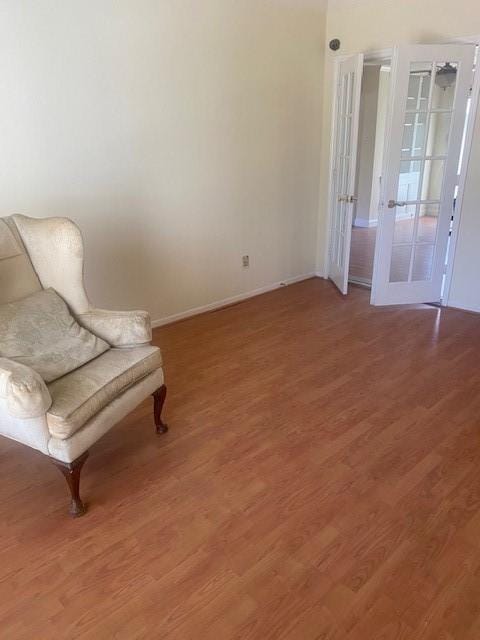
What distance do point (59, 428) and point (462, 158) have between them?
12.0ft

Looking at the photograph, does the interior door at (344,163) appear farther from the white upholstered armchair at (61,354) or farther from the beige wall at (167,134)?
the white upholstered armchair at (61,354)

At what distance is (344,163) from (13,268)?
3.18m

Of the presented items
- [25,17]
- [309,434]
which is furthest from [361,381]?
[25,17]

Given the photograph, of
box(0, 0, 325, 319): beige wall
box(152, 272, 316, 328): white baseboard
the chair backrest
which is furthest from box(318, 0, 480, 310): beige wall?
the chair backrest

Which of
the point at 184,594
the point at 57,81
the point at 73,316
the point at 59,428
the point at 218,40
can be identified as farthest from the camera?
the point at 218,40

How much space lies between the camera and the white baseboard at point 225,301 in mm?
3902

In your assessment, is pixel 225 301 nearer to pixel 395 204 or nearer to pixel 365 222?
pixel 395 204

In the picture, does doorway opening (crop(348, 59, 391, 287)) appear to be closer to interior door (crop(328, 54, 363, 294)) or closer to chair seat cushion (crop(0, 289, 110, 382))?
interior door (crop(328, 54, 363, 294))

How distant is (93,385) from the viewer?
2002 millimetres

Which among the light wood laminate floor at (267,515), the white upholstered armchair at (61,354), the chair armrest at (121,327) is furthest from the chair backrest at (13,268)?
the light wood laminate floor at (267,515)

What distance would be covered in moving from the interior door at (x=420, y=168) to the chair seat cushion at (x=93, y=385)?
262 cm

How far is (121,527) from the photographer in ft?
6.11

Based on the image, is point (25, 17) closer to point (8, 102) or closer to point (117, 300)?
point (8, 102)

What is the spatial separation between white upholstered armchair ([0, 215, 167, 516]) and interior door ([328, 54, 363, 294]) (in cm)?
267
